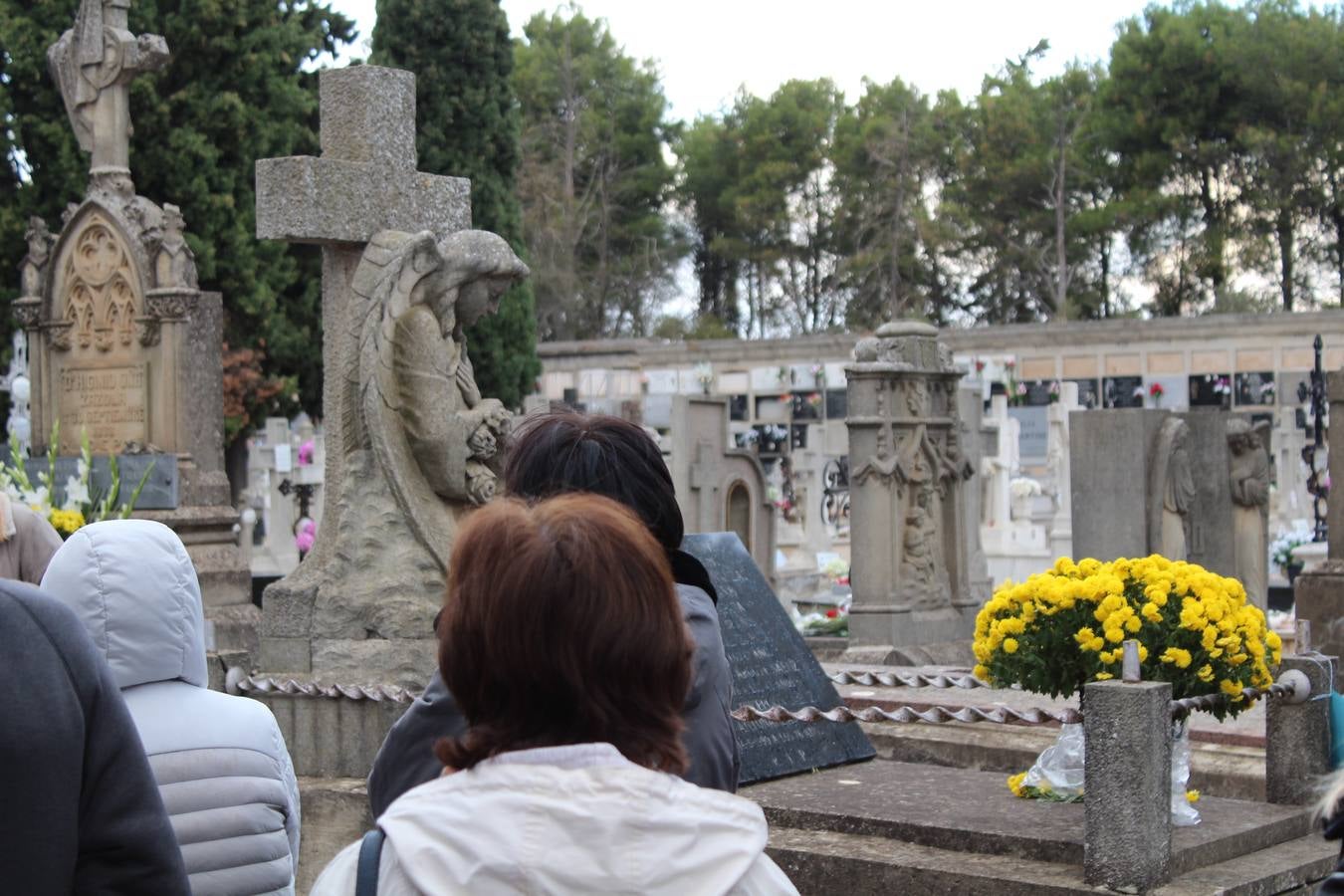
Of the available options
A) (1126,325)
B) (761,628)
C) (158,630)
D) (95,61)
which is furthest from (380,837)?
(1126,325)

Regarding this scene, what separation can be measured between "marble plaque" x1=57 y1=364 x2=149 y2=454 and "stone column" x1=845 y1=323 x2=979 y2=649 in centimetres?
519

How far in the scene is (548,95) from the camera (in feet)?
167

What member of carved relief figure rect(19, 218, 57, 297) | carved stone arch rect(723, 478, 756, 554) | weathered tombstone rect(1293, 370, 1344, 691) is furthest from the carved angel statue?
carved stone arch rect(723, 478, 756, 554)

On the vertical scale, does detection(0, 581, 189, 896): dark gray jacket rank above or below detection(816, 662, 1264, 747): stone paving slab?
above

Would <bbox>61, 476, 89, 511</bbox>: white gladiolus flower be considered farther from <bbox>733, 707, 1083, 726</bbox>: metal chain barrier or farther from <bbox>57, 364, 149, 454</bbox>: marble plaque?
<bbox>733, 707, 1083, 726</bbox>: metal chain barrier

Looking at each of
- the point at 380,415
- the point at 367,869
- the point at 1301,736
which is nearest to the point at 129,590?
the point at 367,869

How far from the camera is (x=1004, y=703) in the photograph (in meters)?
8.02

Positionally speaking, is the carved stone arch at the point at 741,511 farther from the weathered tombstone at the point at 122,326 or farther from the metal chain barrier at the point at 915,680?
the metal chain barrier at the point at 915,680

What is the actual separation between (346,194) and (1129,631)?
363 centimetres

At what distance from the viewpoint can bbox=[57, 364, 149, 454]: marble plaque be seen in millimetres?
13633

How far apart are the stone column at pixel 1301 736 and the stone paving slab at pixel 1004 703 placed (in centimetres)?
96

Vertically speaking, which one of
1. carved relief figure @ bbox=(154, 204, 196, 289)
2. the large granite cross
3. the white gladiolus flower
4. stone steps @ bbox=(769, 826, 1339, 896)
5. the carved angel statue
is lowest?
stone steps @ bbox=(769, 826, 1339, 896)

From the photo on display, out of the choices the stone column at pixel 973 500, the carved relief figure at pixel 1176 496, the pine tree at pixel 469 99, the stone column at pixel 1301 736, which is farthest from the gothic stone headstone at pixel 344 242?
the pine tree at pixel 469 99

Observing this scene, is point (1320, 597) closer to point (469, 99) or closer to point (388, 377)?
point (388, 377)
